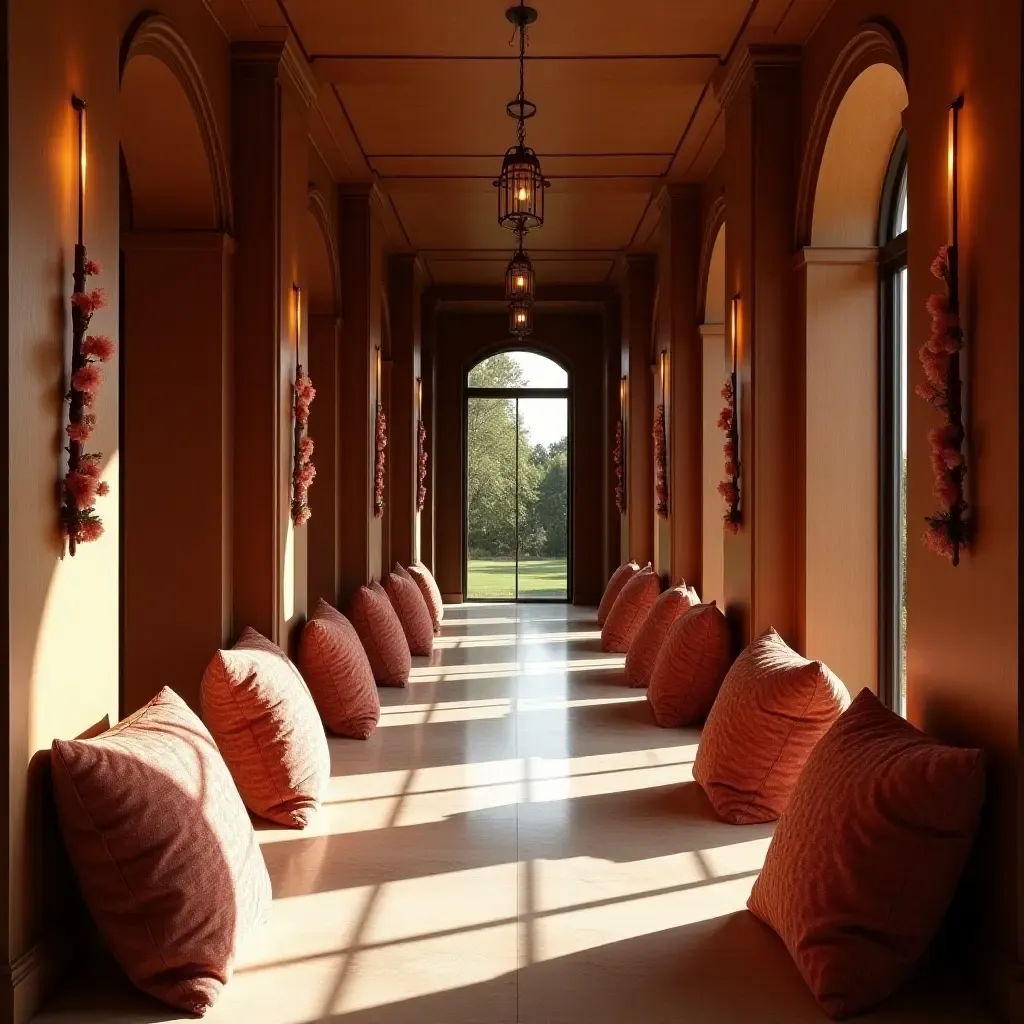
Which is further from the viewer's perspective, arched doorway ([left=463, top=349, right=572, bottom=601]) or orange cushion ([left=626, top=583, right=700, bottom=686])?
arched doorway ([left=463, top=349, right=572, bottom=601])

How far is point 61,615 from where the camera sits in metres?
3.25

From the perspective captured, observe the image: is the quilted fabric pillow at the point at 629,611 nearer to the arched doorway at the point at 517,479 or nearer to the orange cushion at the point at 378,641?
the orange cushion at the point at 378,641

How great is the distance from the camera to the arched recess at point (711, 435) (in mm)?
8312

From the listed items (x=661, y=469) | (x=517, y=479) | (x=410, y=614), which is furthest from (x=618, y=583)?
(x=517, y=479)

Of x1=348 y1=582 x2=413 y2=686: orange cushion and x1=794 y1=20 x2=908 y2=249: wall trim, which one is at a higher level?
x1=794 y1=20 x2=908 y2=249: wall trim

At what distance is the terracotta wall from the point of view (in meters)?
14.3

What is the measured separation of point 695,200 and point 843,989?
22.0 ft

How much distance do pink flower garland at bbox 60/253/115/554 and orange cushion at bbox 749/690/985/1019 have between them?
7.67 ft

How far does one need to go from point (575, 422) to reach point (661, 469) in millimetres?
5352

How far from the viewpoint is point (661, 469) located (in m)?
9.16

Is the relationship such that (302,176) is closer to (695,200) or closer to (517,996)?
(695,200)

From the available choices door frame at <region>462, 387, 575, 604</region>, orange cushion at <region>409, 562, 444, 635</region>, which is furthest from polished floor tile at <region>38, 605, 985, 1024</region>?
door frame at <region>462, 387, 575, 604</region>

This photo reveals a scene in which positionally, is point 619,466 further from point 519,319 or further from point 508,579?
point 508,579

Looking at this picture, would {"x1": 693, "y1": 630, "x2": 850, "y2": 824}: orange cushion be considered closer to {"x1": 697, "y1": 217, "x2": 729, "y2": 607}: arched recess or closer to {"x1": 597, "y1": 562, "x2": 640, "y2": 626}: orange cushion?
{"x1": 697, "y1": 217, "x2": 729, "y2": 607}: arched recess
